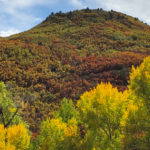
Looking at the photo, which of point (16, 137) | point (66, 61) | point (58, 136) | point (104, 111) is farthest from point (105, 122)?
point (66, 61)

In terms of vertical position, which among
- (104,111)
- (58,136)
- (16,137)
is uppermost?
(104,111)

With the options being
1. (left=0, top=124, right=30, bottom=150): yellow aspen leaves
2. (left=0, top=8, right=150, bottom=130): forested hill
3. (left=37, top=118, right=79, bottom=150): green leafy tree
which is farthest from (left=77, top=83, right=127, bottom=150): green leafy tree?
(left=0, top=8, right=150, bottom=130): forested hill

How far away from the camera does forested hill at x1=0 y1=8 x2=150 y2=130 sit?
133ft

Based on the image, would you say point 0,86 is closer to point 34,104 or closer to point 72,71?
point 34,104

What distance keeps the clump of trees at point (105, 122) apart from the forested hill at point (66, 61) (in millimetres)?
15598

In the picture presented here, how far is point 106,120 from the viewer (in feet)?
46.5

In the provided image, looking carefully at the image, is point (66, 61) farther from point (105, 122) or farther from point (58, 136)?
point (105, 122)

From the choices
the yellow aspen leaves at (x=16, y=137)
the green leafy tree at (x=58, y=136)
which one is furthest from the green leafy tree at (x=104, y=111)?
the yellow aspen leaves at (x=16, y=137)

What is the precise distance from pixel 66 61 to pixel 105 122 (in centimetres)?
4167

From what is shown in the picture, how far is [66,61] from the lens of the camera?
181 ft

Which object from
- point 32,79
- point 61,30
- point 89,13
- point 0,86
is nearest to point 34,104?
point 32,79

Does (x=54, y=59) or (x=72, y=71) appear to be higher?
(x=54, y=59)

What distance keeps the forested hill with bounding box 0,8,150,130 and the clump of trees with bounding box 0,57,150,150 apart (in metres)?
15.6

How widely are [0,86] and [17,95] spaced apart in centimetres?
2412
